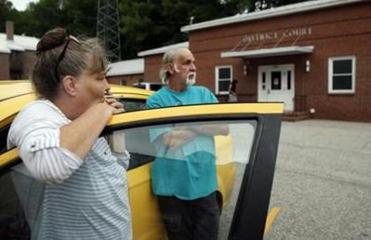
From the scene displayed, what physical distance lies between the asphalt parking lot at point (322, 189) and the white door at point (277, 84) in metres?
8.31

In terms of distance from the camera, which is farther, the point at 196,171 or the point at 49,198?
the point at 196,171

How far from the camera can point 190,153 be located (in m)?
2.18

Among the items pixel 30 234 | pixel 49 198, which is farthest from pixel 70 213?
pixel 30 234

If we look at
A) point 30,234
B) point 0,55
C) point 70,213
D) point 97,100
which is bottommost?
point 30,234

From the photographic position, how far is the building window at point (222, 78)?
24812 millimetres

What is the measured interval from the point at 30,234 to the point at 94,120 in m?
0.61

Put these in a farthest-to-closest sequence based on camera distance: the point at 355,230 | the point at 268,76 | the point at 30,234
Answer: the point at 268,76 → the point at 355,230 → the point at 30,234

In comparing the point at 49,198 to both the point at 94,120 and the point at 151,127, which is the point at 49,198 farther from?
the point at 151,127

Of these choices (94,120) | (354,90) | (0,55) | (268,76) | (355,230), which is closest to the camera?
(94,120)

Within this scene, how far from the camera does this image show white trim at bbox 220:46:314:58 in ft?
67.6

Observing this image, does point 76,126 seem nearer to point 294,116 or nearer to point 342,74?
point 294,116

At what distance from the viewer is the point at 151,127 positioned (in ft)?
6.34

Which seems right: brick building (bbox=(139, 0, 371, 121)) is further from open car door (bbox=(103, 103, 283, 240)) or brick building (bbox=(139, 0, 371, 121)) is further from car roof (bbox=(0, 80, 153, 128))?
open car door (bbox=(103, 103, 283, 240))

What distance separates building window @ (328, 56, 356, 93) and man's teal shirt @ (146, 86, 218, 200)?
18.7 metres
